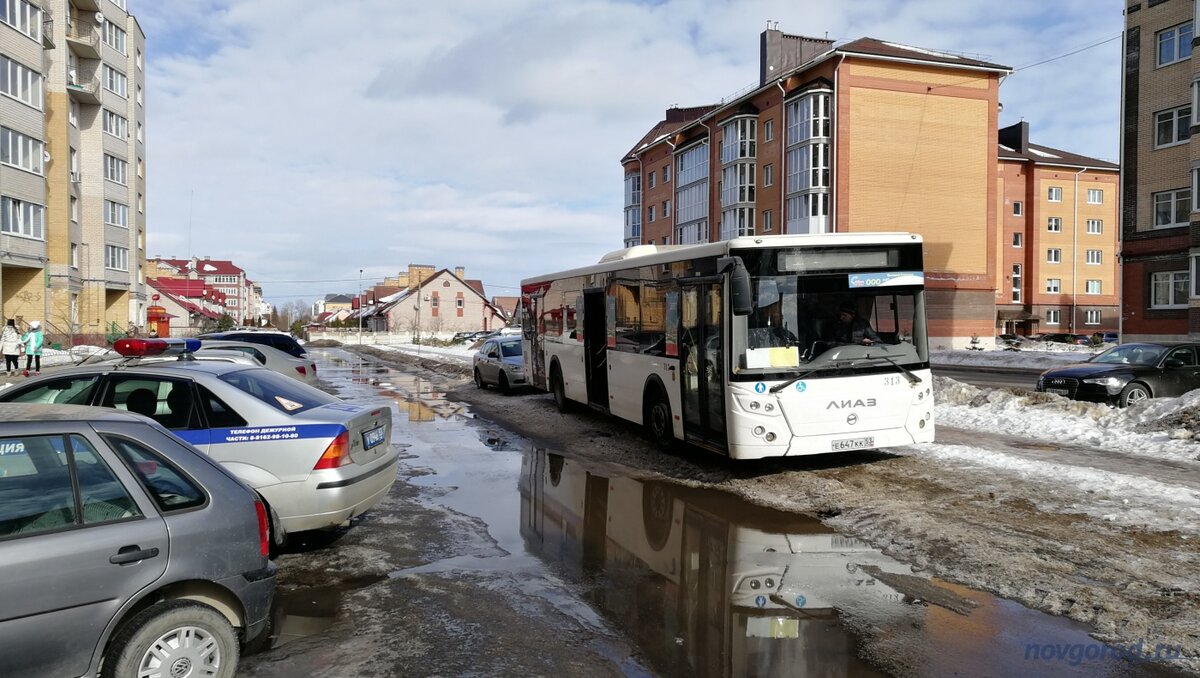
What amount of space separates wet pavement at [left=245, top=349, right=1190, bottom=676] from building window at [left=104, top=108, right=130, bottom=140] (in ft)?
181

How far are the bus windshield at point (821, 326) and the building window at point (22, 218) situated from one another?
40.6m

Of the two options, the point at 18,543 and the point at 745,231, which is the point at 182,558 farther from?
the point at 745,231

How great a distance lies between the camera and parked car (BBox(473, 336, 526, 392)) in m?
21.4

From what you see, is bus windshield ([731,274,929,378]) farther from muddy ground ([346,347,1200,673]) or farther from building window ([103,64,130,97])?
building window ([103,64,130,97])

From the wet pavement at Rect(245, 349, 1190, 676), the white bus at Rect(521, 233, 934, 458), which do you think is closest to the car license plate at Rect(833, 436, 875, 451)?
the white bus at Rect(521, 233, 934, 458)

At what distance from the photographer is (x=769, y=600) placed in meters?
5.54

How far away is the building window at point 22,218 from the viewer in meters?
38.0

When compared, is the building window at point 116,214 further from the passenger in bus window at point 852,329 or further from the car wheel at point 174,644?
the car wheel at point 174,644

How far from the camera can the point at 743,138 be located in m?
57.7

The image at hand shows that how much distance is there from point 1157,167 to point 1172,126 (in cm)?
176

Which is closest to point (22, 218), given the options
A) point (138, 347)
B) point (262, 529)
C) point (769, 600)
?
point (138, 347)

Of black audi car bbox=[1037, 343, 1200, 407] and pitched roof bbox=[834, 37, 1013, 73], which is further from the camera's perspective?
pitched roof bbox=[834, 37, 1013, 73]

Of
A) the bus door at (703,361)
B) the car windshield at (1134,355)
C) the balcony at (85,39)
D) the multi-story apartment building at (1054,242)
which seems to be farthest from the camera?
the multi-story apartment building at (1054,242)

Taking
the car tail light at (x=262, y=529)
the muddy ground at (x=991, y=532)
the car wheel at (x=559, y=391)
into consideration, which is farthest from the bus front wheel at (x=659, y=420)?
the car tail light at (x=262, y=529)
